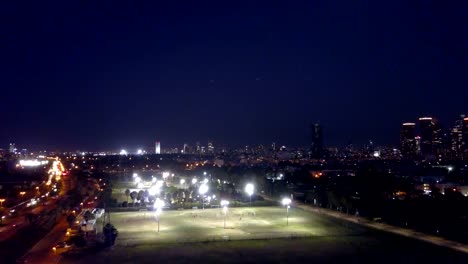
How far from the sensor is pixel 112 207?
31.8 meters

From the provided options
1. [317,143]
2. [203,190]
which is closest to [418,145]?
[317,143]

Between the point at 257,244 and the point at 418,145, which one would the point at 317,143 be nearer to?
the point at 418,145

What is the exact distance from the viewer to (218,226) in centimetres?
2466

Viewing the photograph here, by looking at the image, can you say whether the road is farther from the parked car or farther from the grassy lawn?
the grassy lawn

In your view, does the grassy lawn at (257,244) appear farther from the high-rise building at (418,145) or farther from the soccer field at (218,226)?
the high-rise building at (418,145)

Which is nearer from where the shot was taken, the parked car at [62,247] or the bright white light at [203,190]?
the parked car at [62,247]

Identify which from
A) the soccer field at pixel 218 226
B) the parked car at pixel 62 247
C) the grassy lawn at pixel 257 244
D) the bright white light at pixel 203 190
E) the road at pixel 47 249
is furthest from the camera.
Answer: the bright white light at pixel 203 190

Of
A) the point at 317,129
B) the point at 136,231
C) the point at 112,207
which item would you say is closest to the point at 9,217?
the point at 112,207

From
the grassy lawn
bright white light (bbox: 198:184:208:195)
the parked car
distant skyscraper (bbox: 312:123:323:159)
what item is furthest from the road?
distant skyscraper (bbox: 312:123:323:159)

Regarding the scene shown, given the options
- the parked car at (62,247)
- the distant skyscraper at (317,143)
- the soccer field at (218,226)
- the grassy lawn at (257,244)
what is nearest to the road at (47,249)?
the parked car at (62,247)

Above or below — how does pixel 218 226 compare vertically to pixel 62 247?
above

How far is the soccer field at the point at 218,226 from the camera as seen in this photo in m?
21.5

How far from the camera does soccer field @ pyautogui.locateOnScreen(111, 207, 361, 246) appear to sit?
70.5ft

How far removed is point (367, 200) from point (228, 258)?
15.1 m
